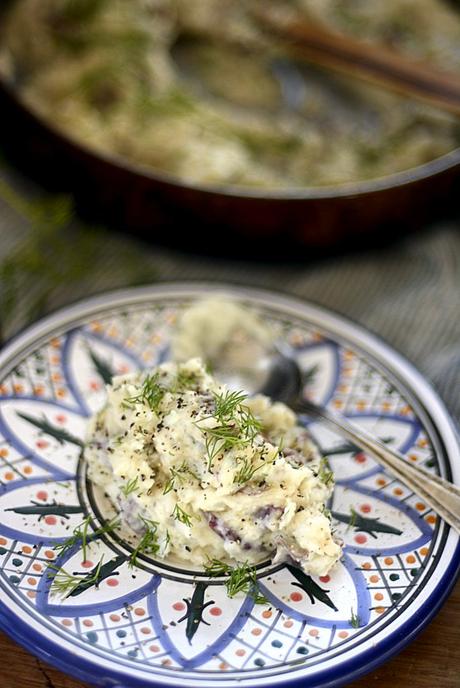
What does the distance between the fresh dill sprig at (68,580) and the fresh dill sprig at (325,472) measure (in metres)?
0.39

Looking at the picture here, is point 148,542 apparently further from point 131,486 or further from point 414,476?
point 414,476

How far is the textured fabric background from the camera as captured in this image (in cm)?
219

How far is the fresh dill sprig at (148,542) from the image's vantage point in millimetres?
1396

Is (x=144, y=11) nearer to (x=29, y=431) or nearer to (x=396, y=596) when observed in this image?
(x=29, y=431)

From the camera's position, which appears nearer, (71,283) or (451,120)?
(71,283)

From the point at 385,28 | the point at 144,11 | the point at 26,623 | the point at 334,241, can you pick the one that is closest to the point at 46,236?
the point at 334,241


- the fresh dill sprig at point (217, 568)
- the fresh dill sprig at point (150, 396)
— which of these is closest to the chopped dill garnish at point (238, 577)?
the fresh dill sprig at point (217, 568)

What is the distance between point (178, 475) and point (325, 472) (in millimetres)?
296

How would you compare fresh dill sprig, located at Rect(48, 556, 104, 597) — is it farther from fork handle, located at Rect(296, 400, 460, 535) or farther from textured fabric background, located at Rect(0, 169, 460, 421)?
textured fabric background, located at Rect(0, 169, 460, 421)

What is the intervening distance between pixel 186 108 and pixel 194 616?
1681 millimetres

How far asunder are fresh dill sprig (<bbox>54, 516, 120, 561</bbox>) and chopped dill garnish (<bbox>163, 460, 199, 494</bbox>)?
128mm

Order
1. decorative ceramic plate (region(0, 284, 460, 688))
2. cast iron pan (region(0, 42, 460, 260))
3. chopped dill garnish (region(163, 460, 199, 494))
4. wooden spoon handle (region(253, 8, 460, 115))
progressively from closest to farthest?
1. decorative ceramic plate (region(0, 284, 460, 688))
2. chopped dill garnish (region(163, 460, 199, 494))
3. cast iron pan (region(0, 42, 460, 260))
4. wooden spoon handle (region(253, 8, 460, 115))

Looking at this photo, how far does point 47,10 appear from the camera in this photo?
8.76ft

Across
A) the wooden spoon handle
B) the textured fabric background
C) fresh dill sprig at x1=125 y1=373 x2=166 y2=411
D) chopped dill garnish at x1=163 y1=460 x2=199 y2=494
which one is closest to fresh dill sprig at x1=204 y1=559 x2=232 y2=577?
chopped dill garnish at x1=163 y1=460 x2=199 y2=494
